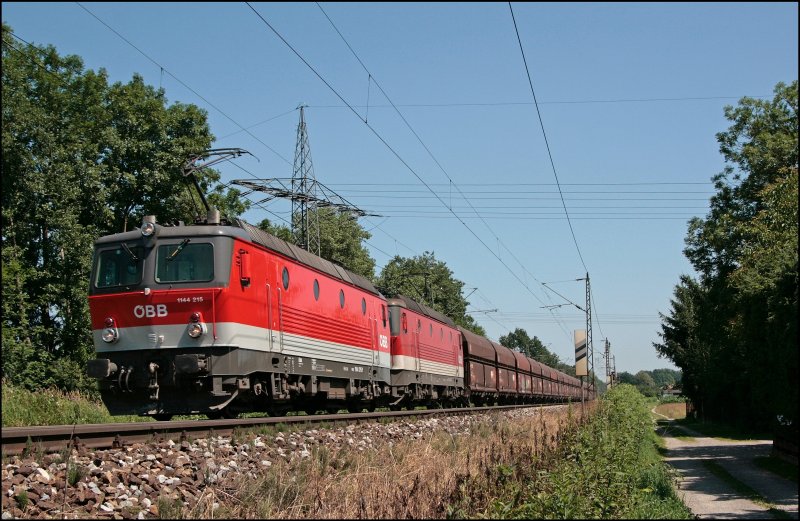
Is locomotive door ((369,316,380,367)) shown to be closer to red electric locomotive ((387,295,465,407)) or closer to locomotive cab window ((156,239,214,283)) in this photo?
red electric locomotive ((387,295,465,407))

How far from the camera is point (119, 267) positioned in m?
15.1

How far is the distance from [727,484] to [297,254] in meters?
11.2

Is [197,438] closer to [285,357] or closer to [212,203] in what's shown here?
[285,357]

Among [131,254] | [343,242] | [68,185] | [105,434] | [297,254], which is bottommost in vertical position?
[105,434]

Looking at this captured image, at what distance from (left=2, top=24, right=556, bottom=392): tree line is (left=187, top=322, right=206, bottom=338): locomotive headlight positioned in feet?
39.6

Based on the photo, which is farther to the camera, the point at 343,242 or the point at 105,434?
the point at 343,242

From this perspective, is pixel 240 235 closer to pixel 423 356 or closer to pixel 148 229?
pixel 148 229

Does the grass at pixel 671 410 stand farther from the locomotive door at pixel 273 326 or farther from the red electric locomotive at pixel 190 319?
the red electric locomotive at pixel 190 319

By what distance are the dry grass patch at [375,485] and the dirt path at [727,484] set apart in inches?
145

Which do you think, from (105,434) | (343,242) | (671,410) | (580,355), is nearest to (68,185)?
(580,355)

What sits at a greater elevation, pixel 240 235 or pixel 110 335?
pixel 240 235

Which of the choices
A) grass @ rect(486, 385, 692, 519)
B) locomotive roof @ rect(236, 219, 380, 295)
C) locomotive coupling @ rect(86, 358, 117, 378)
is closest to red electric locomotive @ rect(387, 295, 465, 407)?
locomotive roof @ rect(236, 219, 380, 295)

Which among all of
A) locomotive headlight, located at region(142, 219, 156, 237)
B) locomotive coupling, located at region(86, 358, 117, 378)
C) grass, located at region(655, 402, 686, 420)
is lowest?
grass, located at region(655, 402, 686, 420)

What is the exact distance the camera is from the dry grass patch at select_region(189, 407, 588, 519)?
29.2 ft
